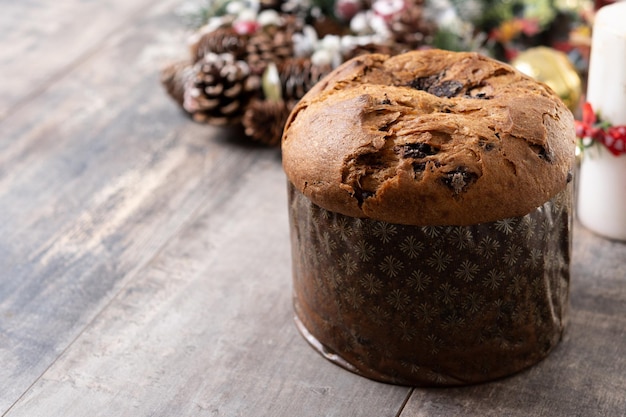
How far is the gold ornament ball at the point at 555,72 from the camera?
175cm

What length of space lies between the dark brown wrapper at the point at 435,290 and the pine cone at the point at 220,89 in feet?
2.09

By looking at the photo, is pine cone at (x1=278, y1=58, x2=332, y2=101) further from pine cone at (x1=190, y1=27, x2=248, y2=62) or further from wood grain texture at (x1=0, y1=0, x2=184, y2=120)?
wood grain texture at (x1=0, y1=0, x2=184, y2=120)

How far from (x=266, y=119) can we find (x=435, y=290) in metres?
0.79

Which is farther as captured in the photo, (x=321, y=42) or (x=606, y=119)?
(x=321, y=42)

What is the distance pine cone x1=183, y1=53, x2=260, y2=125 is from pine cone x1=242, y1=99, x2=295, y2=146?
0.03m

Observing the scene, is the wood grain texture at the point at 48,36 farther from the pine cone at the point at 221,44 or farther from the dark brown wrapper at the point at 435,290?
the dark brown wrapper at the point at 435,290

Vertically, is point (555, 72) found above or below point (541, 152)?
below

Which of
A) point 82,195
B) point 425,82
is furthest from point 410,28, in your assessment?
point 82,195

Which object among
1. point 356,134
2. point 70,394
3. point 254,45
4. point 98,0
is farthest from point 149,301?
point 98,0

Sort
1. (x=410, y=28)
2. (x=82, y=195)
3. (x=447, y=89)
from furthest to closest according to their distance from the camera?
(x=410, y=28) < (x=82, y=195) < (x=447, y=89)

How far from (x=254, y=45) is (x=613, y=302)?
3.17ft

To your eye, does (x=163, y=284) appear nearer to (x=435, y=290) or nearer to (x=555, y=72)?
(x=435, y=290)

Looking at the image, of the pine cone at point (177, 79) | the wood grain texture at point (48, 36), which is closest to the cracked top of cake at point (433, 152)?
the pine cone at point (177, 79)

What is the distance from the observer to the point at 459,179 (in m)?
1.09
